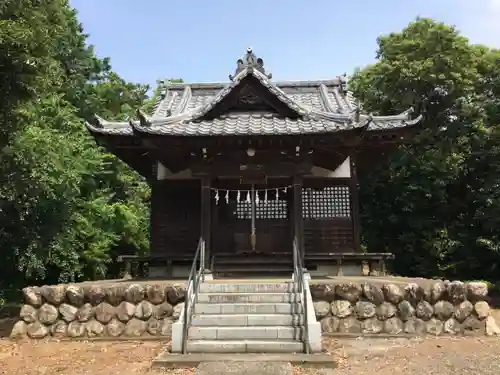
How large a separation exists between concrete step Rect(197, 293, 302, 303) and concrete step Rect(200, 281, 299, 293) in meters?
0.25

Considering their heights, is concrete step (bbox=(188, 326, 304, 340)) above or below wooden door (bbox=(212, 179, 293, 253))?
below

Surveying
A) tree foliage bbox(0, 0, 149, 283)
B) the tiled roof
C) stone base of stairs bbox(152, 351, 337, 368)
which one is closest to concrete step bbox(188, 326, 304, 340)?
stone base of stairs bbox(152, 351, 337, 368)

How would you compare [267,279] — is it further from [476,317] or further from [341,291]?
[476,317]

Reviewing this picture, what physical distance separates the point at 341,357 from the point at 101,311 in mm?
5205

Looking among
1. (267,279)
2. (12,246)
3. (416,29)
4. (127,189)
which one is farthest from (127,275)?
(416,29)

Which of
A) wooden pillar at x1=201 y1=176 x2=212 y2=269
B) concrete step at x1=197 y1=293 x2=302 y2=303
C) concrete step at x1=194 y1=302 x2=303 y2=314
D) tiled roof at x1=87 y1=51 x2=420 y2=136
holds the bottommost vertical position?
concrete step at x1=194 y1=302 x2=303 y2=314

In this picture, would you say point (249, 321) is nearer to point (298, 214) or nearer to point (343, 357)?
point (343, 357)

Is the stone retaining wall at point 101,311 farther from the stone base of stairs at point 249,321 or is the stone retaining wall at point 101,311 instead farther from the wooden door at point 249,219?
the wooden door at point 249,219

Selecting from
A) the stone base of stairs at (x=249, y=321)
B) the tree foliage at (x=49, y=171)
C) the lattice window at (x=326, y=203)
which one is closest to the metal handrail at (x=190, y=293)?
the stone base of stairs at (x=249, y=321)

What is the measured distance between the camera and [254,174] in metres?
12.3

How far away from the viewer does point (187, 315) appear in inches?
324

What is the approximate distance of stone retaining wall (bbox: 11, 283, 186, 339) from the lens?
31.9 feet

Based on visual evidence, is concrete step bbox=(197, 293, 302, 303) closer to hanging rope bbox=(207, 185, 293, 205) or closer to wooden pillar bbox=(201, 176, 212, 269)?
wooden pillar bbox=(201, 176, 212, 269)

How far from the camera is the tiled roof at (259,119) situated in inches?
446
